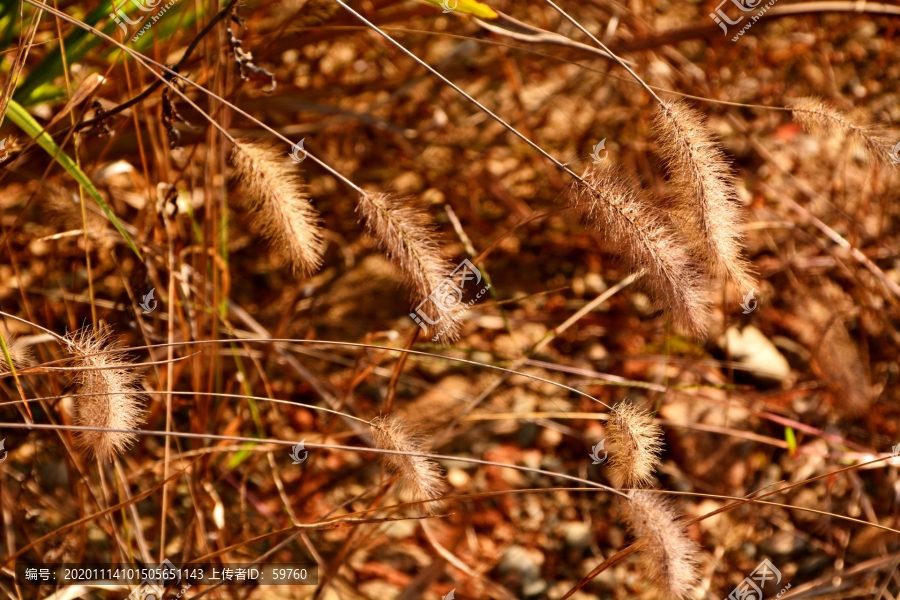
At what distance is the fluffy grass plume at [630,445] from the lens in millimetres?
970

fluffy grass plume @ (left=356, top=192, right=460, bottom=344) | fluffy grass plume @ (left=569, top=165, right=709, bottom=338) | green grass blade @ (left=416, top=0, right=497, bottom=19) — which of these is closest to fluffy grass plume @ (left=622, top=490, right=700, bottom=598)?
fluffy grass plume @ (left=569, top=165, right=709, bottom=338)

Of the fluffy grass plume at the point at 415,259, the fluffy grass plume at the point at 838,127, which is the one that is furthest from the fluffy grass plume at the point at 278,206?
the fluffy grass plume at the point at 838,127

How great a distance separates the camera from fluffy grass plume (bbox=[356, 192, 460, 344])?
3.44ft

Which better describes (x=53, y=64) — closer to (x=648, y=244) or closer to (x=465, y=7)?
(x=465, y=7)

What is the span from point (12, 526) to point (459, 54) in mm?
1443

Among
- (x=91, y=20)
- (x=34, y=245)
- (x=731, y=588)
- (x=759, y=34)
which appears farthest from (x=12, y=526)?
(x=759, y=34)

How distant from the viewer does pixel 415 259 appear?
1.07 meters

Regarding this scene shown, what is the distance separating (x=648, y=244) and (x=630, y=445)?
0.92ft

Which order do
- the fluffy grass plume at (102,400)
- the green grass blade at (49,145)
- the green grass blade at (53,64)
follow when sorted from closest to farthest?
the fluffy grass plume at (102,400), the green grass blade at (49,145), the green grass blade at (53,64)

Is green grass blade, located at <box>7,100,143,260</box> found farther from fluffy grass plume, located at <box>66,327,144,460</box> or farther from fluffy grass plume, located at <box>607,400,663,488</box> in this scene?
fluffy grass plume, located at <box>607,400,663,488</box>

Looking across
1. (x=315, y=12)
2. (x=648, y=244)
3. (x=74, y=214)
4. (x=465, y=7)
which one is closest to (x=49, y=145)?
(x=74, y=214)

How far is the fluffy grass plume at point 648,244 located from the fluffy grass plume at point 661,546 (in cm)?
27

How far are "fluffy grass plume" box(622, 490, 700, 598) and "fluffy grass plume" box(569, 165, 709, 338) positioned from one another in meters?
0.27

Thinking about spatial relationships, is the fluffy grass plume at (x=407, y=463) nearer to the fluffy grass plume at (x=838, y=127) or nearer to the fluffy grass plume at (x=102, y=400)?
the fluffy grass plume at (x=102, y=400)
